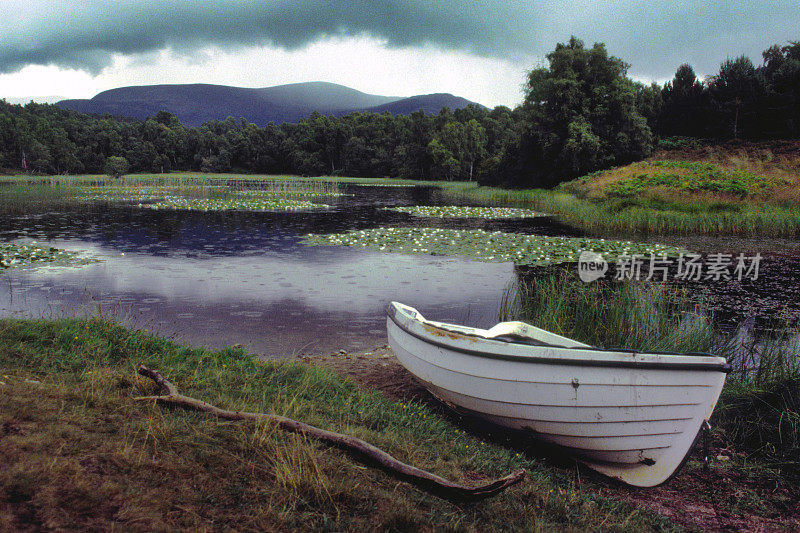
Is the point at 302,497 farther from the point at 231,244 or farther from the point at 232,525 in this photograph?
the point at 231,244

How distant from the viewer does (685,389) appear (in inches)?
176

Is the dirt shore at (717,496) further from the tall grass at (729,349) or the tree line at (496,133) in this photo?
the tree line at (496,133)

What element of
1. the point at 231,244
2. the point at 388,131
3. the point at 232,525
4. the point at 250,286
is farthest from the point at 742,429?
the point at 388,131

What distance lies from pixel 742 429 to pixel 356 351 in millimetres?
5315

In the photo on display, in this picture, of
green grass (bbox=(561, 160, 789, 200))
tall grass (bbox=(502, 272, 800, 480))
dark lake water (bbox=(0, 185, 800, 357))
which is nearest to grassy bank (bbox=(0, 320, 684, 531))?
tall grass (bbox=(502, 272, 800, 480))

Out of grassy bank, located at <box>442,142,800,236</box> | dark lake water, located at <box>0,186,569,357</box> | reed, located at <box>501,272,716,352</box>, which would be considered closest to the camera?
reed, located at <box>501,272,716,352</box>

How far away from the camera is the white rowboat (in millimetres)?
4469

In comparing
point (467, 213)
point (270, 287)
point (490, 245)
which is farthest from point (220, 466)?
point (467, 213)

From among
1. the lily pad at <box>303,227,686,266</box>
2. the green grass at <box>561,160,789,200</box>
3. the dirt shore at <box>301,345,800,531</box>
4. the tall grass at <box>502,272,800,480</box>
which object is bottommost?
the dirt shore at <box>301,345,800,531</box>

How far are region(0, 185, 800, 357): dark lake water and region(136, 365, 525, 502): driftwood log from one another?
137 inches

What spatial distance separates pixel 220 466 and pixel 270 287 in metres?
8.86

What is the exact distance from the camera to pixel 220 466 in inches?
139

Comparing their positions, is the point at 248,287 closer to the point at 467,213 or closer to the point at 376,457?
the point at 376,457

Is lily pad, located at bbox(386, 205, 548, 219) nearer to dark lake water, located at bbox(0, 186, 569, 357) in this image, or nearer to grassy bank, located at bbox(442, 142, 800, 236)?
grassy bank, located at bbox(442, 142, 800, 236)
